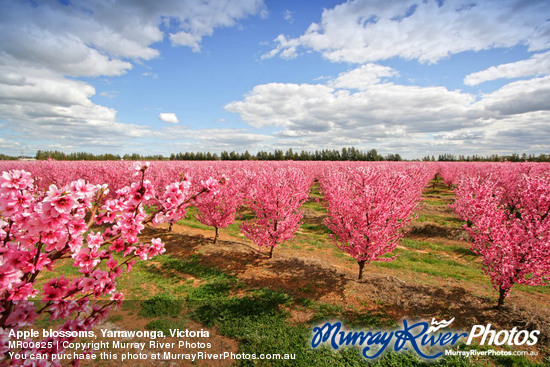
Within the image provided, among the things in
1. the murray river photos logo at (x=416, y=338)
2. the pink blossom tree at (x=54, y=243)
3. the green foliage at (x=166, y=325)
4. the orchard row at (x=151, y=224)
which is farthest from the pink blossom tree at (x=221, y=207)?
the pink blossom tree at (x=54, y=243)

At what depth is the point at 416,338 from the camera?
614 cm

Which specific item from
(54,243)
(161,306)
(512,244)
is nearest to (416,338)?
(512,244)

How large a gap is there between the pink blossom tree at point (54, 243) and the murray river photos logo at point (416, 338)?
5.37m

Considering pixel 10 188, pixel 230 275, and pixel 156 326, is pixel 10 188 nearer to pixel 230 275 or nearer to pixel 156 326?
pixel 156 326

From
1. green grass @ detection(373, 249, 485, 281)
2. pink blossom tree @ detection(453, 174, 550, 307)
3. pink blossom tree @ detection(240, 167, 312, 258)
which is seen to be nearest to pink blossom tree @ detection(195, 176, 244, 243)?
pink blossom tree @ detection(240, 167, 312, 258)

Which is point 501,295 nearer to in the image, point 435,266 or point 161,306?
point 435,266

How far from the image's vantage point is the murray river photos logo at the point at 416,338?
19.1ft

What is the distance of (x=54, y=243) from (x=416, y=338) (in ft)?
26.3

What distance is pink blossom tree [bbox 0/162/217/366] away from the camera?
1940mm

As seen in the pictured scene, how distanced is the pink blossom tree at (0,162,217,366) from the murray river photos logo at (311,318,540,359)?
17.6ft

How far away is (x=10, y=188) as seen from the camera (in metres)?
1.94

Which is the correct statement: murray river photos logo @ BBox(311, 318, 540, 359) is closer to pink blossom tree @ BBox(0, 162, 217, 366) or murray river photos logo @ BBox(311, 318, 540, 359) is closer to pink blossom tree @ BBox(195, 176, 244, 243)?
pink blossom tree @ BBox(0, 162, 217, 366)

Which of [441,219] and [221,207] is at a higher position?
[221,207]

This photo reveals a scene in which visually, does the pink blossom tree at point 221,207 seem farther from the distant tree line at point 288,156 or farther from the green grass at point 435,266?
the distant tree line at point 288,156
